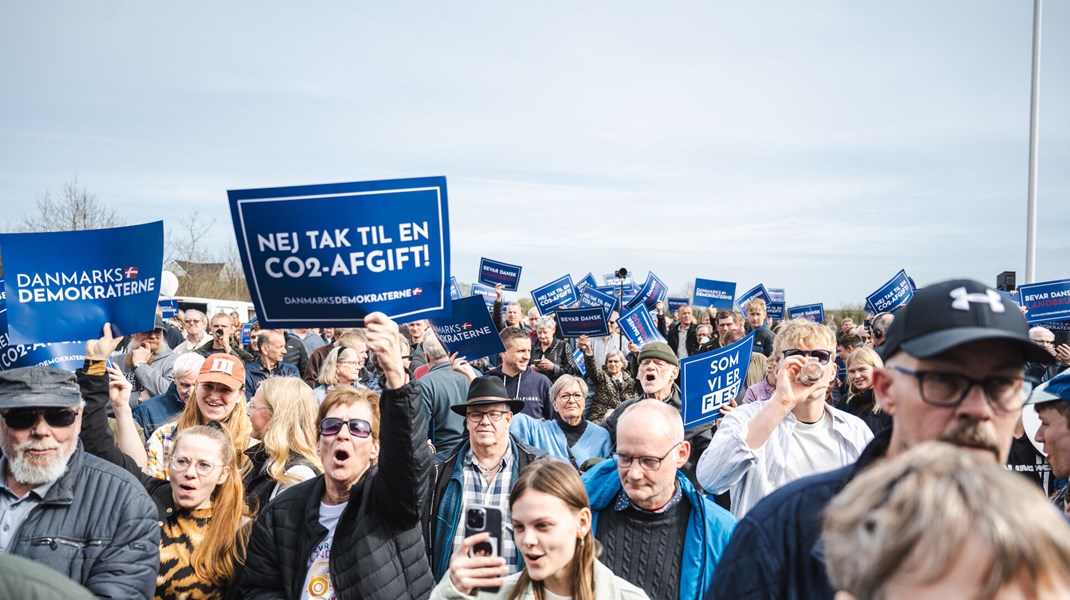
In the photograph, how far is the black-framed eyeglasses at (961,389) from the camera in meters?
1.64

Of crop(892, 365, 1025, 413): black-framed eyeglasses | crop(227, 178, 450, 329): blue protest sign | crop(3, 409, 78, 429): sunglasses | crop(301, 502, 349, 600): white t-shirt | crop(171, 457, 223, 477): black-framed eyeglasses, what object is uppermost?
crop(227, 178, 450, 329): blue protest sign

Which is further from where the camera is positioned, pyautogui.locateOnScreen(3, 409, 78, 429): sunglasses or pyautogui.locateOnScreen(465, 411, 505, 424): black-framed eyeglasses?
pyautogui.locateOnScreen(465, 411, 505, 424): black-framed eyeglasses

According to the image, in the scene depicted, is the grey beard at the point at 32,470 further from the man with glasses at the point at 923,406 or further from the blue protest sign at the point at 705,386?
the blue protest sign at the point at 705,386

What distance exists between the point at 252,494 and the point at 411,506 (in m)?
1.53

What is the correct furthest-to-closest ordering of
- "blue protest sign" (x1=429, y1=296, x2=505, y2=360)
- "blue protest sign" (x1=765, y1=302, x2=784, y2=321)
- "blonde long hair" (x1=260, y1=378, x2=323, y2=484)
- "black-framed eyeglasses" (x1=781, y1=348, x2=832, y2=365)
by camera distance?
"blue protest sign" (x1=765, y1=302, x2=784, y2=321), "blue protest sign" (x1=429, y1=296, x2=505, y2=360), "blonde long hair" (x1=260, y1=378, x2=323, y2=484), "black-framed eyeglasses" (x1=781, y1=348, x2=832, y2=365)

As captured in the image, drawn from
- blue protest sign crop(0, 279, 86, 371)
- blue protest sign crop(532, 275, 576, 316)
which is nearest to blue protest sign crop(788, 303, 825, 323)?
blue protest sign crop(532, 275, 576, 316)

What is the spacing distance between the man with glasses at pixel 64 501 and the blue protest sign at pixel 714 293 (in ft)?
48.0

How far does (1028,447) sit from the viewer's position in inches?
220

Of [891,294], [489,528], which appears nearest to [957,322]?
[489,528]

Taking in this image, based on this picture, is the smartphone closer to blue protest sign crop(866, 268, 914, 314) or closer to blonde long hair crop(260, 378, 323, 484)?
blonde long hair crop(260, 378, 323, 484)

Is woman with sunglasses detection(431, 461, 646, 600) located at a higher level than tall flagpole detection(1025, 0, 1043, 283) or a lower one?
lower

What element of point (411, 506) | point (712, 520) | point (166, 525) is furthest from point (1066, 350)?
point (166, 525)

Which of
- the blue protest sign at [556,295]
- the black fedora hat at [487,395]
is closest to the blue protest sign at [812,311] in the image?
the blue protest sign at [556,295]

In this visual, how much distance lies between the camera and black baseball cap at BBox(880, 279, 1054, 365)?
1.63 meters
